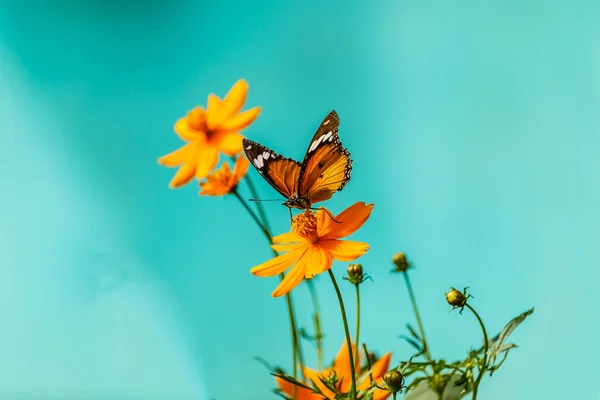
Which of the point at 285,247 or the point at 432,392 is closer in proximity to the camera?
the point at 432,392

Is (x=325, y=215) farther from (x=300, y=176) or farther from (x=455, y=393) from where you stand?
(x=455, y=393)

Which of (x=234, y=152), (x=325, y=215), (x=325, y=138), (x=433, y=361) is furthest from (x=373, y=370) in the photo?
(x=234, y=152)

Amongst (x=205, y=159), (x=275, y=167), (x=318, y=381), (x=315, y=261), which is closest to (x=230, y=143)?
(x=205, y=159)

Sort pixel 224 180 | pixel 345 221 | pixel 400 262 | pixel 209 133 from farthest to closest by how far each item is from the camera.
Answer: pixel 209 133, pixel 224 180, pixel 400 262, pixel 345 221

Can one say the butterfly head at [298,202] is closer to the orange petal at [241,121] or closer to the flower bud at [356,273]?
the flower bud at [356,273]

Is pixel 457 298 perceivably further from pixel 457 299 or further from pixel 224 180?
pixel 224 180

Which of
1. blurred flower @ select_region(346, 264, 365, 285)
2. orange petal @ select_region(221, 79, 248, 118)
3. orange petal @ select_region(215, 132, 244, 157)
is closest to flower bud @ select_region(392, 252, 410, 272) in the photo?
blurred flower @ select_region(346, 264, 365, 285)
